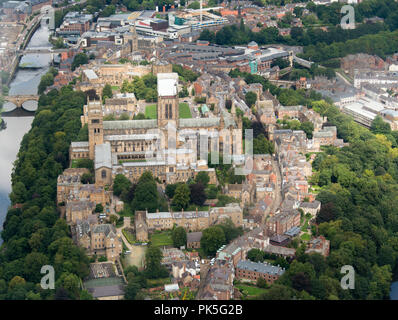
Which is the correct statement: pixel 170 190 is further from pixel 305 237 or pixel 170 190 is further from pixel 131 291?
pixel 131 291

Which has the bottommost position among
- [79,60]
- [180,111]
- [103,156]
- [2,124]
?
[2,124]

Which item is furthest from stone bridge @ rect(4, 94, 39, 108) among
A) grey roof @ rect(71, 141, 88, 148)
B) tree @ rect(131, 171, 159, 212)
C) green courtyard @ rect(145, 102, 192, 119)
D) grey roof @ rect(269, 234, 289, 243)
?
grey roof @ rect(269, 234, 289, 243)

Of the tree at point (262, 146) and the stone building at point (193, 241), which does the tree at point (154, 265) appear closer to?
the stone building at point (193, 241)

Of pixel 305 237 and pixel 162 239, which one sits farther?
pixel 305 237

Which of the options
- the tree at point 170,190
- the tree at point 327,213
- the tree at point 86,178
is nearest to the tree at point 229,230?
the tree at point 327,213

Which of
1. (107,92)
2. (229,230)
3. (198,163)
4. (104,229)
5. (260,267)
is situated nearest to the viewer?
(260,267)

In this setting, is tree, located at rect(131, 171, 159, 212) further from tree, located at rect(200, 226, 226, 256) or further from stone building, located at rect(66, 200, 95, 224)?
tree, located at rect(200, 226, 226, 256)

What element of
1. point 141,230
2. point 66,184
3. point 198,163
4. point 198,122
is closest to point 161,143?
point 198,122

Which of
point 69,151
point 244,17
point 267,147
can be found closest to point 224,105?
point 267,147
